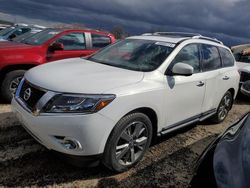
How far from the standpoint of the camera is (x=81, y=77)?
3.47 meters

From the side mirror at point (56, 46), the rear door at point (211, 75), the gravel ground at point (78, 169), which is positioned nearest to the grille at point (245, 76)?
Result: the rear door at point (211, 75)

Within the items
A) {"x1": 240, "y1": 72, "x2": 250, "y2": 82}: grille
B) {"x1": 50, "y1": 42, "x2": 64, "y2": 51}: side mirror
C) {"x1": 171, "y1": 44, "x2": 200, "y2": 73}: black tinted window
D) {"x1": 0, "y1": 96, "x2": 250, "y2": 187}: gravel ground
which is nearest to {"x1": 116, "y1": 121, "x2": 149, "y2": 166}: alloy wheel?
{"x1": 0, "y1": 96, "x2": 250, "y2": 187}: gravel ground

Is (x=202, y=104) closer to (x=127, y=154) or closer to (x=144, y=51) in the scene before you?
(x=144, y=51)

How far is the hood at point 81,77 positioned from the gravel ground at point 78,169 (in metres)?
1.00


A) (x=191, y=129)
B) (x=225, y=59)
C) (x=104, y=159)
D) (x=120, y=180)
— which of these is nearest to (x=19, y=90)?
(x=104, y=159)

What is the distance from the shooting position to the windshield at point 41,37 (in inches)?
257

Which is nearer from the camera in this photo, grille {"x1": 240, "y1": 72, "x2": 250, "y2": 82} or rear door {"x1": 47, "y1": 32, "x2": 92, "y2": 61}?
rear door {"x1": 47, "y1": 32, "x2": 92, "y2": 61}

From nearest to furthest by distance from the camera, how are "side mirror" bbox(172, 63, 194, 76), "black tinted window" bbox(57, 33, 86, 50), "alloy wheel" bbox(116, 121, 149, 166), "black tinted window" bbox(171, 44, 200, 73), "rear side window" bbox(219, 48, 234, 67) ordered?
1. "alloy wheel" bbox(116, 121, 149, 166)
2. "side mirror" bbox(172, 63, 194, 76)
3. "black tinted window" bbox(171, 44, 200, 73)
4. "rear side window" bbox(219, 48, 234, 67)
5. "black tinted window" bbox(57, 33, 86, 50)

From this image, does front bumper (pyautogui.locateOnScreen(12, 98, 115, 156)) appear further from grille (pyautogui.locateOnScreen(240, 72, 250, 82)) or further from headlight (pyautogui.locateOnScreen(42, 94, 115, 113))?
grille (pyautogui.locateOnScreen(240, 72, 250, 82))

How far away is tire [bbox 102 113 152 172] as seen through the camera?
129 inches

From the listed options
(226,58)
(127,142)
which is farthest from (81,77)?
(226,58)

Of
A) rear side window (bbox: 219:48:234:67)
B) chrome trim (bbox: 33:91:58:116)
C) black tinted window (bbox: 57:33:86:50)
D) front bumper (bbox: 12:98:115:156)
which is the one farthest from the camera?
black tinted window (bbox: 57:33:86:50)

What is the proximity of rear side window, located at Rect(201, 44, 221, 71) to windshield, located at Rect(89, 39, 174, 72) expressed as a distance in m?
0.84

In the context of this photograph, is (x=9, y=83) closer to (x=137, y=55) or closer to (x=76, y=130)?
(x=137, y=55)
